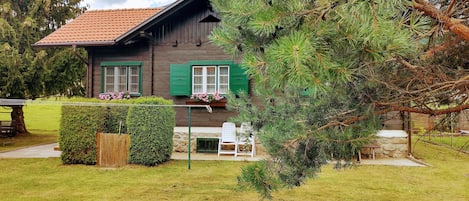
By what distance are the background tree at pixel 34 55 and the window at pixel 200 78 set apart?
19.9 feet

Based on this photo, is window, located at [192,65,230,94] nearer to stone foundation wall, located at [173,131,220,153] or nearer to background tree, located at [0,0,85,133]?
stone foundation wall, located at [173,131,220,153]

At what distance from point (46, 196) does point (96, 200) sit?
0.96 metres

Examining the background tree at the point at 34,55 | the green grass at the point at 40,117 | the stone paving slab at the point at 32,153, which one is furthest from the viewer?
the green grass at the point at 40,117

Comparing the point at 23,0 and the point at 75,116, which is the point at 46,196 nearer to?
the point at 75,116

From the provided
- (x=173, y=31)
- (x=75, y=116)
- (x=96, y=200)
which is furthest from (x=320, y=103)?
(x=173, y=31)

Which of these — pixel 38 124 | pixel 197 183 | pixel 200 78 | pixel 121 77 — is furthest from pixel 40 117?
pixel 197 183

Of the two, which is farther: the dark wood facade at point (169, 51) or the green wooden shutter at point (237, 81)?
the dark wood facade at point (169, 51)

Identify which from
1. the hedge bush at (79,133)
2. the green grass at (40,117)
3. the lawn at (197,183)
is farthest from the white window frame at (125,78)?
the green grass at (40,117)

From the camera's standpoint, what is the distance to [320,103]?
10.5 ft

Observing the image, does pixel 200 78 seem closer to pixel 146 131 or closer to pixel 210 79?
pixel 210 79

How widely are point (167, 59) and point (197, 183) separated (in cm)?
557

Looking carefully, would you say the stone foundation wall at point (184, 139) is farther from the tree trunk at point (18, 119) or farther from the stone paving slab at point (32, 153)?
the tree trunk at point (18, 119)

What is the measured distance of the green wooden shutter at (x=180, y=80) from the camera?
11.3 metres

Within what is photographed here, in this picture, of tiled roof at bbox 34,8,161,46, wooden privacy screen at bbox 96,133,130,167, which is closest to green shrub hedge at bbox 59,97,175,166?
wooden privacy screen at bbox 96,133,130,167
